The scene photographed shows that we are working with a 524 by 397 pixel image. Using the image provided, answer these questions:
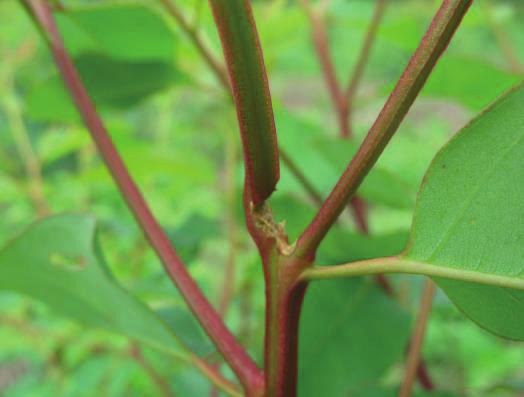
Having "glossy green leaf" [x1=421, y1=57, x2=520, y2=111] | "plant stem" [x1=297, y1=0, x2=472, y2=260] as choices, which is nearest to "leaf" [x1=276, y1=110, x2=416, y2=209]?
"glossy green leaf" [x1=421, y1=57, x2=520, y2=111]

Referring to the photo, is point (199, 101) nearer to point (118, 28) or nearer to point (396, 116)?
point (118, 28)

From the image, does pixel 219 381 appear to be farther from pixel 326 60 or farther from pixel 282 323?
pixel 326 60

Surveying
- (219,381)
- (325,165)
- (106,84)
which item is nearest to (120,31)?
(106,84)

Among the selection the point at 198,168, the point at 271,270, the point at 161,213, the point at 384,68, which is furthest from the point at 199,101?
the point at 384,68

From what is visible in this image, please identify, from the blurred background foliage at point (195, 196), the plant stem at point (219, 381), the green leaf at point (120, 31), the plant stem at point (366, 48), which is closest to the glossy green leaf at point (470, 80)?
the blurred background foliage at point (195, 196)

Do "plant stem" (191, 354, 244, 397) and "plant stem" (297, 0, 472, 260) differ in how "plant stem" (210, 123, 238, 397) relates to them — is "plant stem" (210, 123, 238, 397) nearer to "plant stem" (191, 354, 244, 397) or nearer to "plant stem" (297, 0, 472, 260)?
"plant stem" (191, 354, 244, 397)
